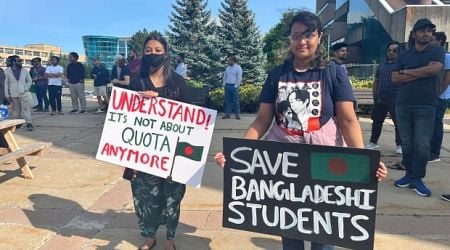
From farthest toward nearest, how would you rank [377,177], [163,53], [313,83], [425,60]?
[425,60] < [163,53] < [313,83] < [377,177]

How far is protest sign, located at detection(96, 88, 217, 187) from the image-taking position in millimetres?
3178

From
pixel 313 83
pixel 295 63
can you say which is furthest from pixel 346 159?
pixel 295 63

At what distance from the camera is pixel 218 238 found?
365 centimetres

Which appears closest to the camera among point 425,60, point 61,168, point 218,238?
point 218,238

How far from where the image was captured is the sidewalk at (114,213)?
3.60 meters

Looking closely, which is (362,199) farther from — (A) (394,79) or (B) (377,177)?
(A) (394,79)

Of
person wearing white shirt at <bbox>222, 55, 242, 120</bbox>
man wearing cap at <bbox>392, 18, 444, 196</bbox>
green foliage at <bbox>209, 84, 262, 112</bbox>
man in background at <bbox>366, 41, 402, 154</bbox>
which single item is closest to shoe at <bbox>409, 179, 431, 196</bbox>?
man wearing cap at <bbox>392, 18, 444, 196</bbox>

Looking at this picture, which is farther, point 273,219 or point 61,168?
point 61,168

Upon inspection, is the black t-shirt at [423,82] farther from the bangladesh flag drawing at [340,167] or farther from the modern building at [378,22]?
the modern building at [378,22]

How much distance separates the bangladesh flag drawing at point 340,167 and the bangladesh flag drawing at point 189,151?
1.03 m

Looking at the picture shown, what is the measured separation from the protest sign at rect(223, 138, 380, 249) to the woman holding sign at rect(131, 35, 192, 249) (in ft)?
2.83

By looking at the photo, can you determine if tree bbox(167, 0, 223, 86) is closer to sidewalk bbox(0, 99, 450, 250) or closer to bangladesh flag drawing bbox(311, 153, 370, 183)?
sidewalk bbox(0, 99, 450, 250)

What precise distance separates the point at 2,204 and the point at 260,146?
11.0 feet

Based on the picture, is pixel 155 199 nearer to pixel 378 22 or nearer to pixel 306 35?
pixel 306 35
